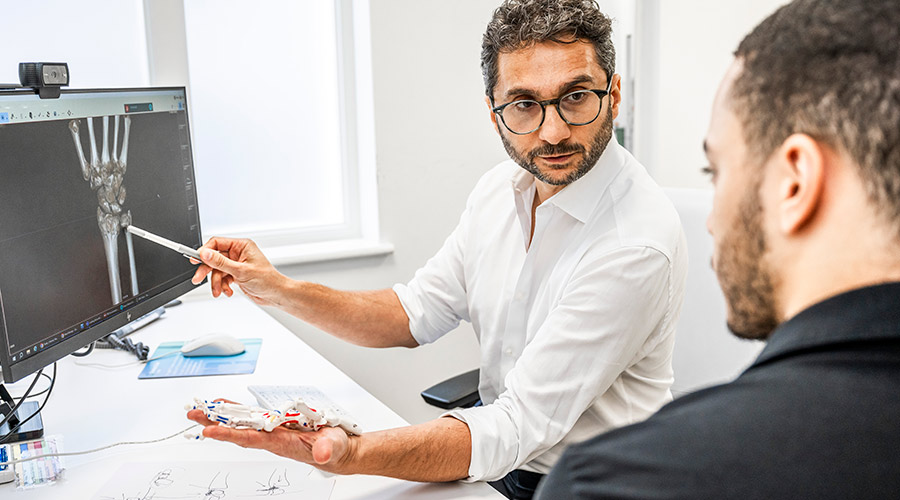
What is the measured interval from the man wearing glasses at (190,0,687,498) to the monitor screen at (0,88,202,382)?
128 mm

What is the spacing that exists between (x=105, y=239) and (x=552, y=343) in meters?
0.73

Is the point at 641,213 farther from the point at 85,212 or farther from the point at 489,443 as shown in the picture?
the point at 85,212

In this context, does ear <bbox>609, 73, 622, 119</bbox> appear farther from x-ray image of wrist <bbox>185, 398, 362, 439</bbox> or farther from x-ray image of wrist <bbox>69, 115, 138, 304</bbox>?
x-ray image of wrist <bbox>69, 115, 138, 304</bbox>

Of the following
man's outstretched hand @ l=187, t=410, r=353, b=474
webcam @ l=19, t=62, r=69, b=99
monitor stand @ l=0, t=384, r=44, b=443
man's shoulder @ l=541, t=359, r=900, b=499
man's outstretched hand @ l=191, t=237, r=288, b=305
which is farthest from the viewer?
man's outstretched hand @ l=191, t=237, r=288, b=305

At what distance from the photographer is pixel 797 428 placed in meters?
0.47

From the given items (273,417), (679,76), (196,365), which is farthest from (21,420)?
(679,76)

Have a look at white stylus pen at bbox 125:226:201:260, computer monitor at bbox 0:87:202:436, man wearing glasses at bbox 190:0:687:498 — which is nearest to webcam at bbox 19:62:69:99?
computer monitor at bbox 0:87:202:436

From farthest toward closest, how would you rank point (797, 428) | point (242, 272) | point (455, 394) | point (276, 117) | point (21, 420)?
1. point (276, 117)
2. point (455, 394)
3. point (242, 272)
4. point (21, 420)
5. point (797, 428)

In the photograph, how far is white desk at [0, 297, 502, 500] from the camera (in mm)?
1022

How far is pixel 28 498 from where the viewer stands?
0.98 meters

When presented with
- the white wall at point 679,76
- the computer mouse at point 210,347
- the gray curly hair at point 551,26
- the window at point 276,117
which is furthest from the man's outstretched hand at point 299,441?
the white wall at point 679,76

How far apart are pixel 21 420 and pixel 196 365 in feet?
1.12

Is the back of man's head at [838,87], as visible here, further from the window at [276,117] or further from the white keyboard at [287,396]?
the window at [276,117]

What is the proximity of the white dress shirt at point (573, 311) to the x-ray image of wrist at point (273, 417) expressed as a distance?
0.21m
